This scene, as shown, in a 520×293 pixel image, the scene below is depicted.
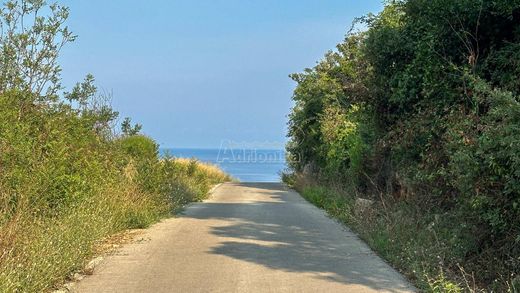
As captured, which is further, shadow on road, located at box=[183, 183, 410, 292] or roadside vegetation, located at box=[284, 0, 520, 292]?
shadow on road, located at box=[183, 183, 410, 292]

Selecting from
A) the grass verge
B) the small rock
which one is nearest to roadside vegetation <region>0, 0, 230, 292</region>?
the small rock

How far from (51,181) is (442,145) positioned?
23.1 ft

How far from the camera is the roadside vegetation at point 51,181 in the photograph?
265 inches

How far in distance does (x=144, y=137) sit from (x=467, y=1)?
14115 millimetres

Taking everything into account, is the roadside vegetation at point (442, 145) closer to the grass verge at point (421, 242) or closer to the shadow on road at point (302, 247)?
the grass verge at point (421, 242)

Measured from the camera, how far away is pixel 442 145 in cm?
1012

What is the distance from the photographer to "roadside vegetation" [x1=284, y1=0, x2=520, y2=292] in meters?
7.09

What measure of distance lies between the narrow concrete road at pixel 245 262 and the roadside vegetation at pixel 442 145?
25.6 inches

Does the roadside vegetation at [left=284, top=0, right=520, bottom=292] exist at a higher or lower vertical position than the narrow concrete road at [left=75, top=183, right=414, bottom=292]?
higher

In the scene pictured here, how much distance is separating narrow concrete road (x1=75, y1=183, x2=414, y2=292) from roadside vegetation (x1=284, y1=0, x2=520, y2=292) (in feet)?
2.13

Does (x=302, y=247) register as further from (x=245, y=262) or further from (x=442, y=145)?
(x=442, y=145)

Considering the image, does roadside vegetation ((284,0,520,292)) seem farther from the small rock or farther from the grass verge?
the small rock

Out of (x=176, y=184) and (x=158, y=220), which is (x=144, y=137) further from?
(x=158, y=220)

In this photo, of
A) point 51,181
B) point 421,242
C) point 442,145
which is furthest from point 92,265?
point 442,145
